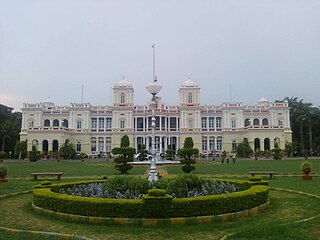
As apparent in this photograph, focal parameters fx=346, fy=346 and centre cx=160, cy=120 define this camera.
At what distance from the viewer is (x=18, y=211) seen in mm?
10070

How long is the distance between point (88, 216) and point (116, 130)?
56738mm

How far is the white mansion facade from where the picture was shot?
211 feet

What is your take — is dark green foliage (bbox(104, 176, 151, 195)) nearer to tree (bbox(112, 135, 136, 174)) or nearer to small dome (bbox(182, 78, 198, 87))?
tree (bbox(112, 135, 136, 174))

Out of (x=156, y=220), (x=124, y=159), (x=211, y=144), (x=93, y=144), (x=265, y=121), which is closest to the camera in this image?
(x=156, y=220)

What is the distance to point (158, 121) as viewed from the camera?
214ft

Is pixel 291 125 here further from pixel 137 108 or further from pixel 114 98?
pixel 114 98

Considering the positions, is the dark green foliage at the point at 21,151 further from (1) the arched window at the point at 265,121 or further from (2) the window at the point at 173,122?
(1) the arched window at the point at 265,121

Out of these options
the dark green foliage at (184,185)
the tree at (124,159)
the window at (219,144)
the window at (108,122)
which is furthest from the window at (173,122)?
the dark green foliage at (184,185)

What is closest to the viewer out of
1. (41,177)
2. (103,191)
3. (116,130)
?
(103,191)

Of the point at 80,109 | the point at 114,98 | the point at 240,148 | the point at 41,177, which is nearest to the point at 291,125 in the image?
the point at 240,148

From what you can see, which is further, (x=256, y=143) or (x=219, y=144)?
(x=219, y=144)

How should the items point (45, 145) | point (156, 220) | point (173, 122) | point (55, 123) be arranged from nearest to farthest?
1. point (156, 220)
2. point (45, 145)
3. point (55, 123)
4. point (173, 122)

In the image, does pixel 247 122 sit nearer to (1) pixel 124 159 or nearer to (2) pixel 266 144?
(2) pixel 266 144

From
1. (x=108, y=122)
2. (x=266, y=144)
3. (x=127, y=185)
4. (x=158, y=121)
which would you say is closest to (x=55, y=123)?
(x=108, y=122)
